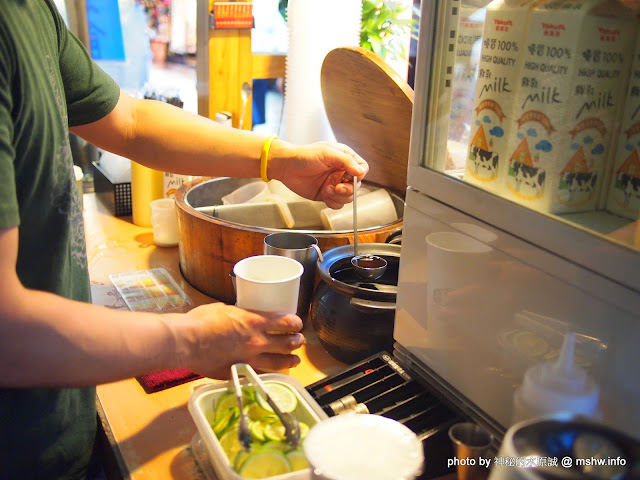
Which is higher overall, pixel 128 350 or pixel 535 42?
pixel 535 42

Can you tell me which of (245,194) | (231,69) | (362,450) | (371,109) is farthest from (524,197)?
(231,69)

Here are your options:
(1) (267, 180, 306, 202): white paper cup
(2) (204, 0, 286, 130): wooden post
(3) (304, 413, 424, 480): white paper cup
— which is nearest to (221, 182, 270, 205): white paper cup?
(1) (267, 180, 306, 202): white paper cup

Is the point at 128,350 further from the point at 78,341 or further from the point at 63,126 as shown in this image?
the point at 63,126

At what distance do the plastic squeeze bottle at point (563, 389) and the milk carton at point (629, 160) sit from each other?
18 centimetres

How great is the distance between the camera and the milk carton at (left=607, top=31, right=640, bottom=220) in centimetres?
68

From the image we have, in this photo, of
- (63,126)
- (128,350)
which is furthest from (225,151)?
(128,350)

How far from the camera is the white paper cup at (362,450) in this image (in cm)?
64

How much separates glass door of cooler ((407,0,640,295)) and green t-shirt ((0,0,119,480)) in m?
0.55

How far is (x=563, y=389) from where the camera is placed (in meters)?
0.61

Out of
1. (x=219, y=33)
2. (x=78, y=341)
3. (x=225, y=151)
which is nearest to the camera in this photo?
(x=78, y=341)

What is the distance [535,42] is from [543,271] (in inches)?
11.0

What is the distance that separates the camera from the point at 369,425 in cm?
71

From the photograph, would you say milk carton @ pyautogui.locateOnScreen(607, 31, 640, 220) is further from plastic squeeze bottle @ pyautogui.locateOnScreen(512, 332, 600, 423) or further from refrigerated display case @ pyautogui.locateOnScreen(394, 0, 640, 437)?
plastic squeeze bottle @ pyautogui.locateOnScreen(512, 332, 600, 423)

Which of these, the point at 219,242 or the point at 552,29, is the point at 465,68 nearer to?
the point at 552,29
